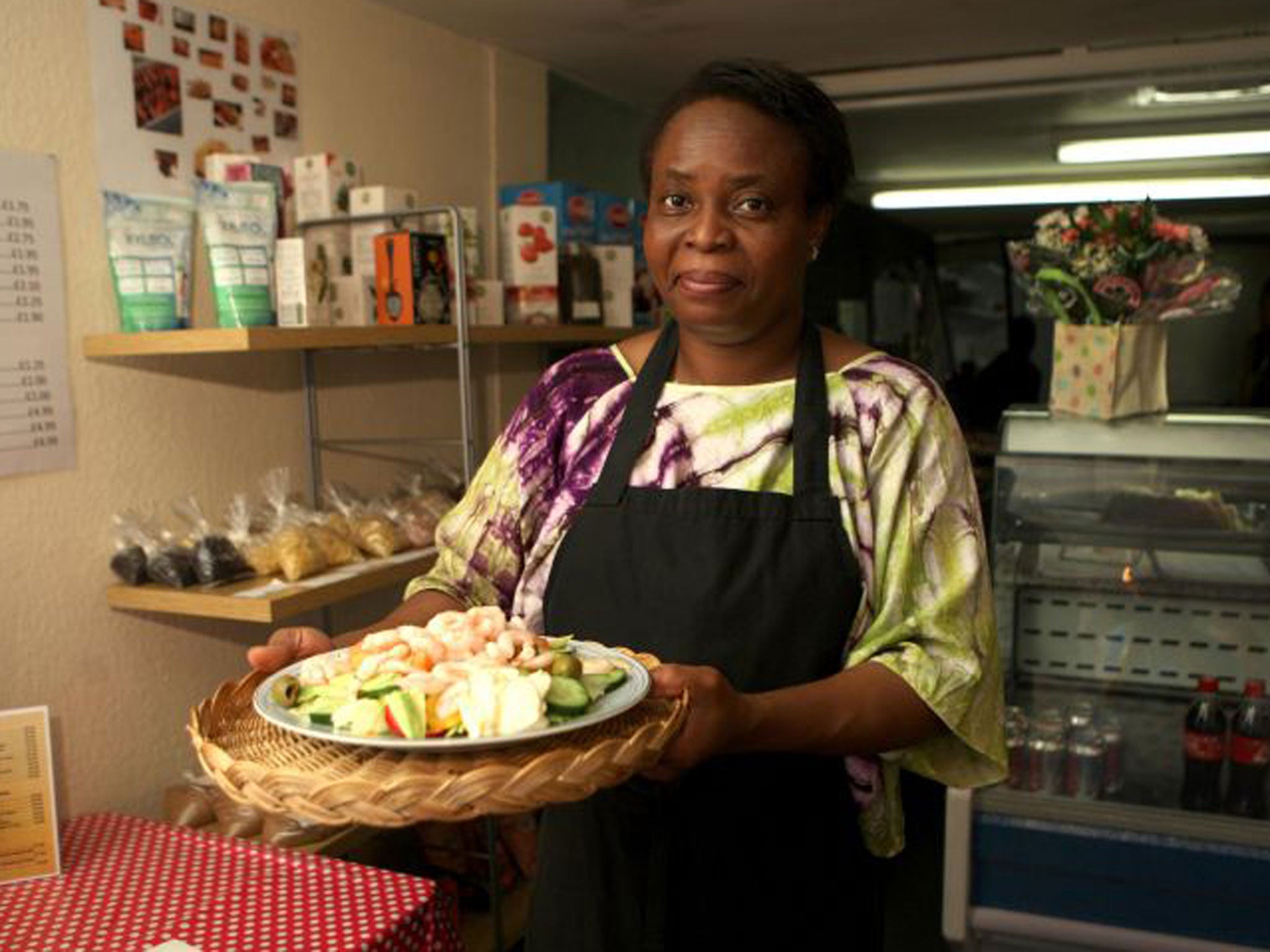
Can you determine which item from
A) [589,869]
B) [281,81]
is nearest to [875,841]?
[589,869]

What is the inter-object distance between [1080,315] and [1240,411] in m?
0.38

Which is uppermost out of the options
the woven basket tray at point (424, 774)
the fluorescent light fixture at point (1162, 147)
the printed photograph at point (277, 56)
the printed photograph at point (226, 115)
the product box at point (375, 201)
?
the fluorescent light fixture at point (1162, 147)

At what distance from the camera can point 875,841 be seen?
1397mm

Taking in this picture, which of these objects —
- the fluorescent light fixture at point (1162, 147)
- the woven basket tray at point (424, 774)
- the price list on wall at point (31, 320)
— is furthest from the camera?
the fluorescent light fixture at point (1162, 147)

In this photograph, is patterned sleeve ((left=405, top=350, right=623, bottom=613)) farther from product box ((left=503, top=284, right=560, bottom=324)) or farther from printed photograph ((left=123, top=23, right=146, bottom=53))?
product box ((left=503, top=284, right=560, bottom=324))

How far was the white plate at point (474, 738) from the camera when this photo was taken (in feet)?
3.08

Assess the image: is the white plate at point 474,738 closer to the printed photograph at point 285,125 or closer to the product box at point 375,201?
the product box at point 375,201

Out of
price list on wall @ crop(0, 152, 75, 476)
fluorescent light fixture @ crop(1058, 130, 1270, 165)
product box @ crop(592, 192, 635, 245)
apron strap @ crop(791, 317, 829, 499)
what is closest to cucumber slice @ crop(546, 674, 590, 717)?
apron strap @ crop(791, 317, 829, 499)

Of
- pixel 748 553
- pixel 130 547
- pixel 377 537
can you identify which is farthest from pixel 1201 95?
pixel 130 547

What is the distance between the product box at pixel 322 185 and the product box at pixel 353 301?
0.14 meters

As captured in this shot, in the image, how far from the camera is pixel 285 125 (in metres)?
2.64

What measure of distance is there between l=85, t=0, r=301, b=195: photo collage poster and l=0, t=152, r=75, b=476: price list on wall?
157 millimetres

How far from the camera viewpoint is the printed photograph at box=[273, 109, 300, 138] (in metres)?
2.61

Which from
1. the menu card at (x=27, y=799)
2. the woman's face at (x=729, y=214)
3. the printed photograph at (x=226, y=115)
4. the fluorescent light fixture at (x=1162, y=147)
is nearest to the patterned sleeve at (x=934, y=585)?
the woman's face at (x=729, y=214)
